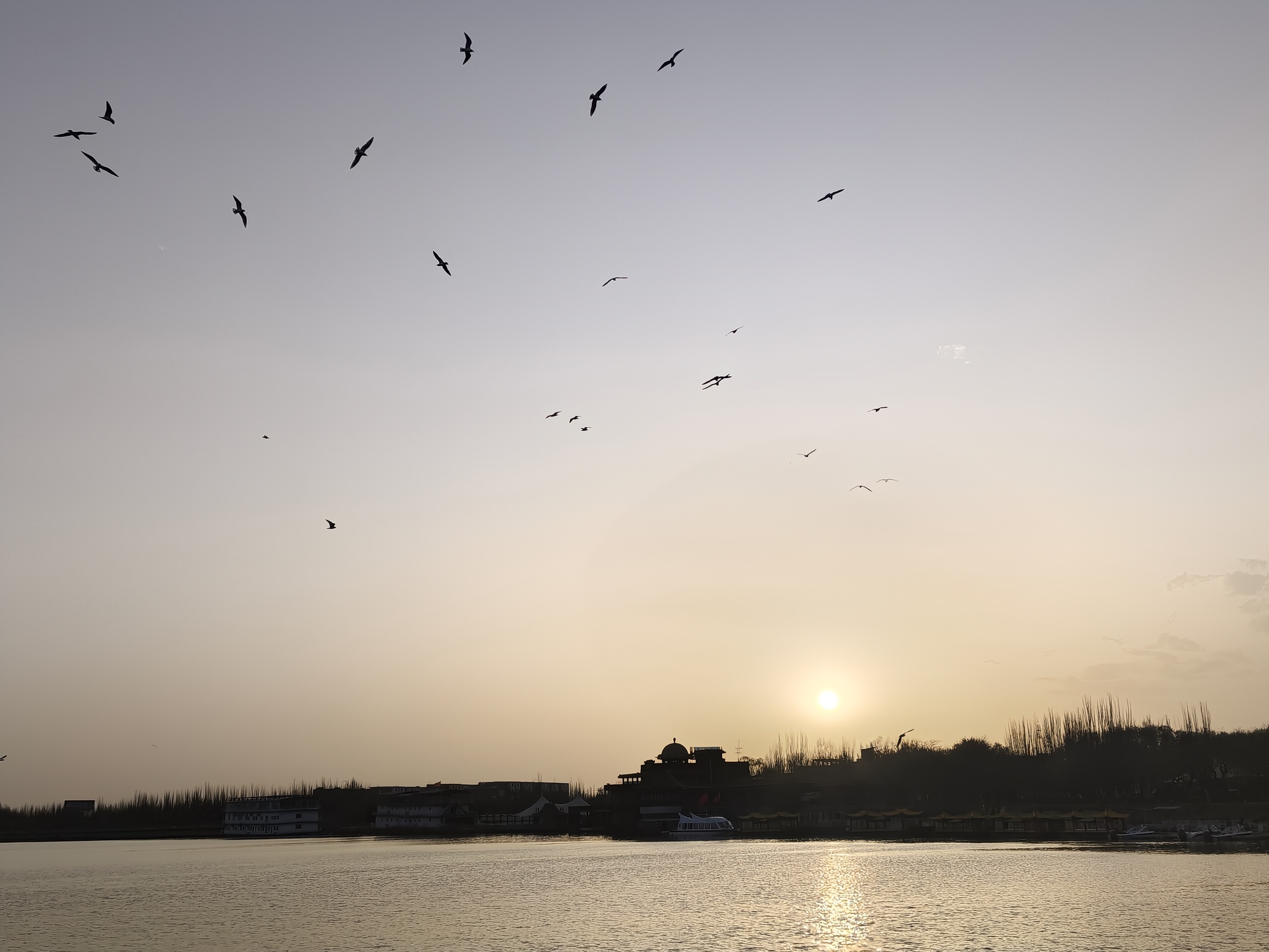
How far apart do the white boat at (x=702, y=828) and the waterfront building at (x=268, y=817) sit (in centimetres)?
8505

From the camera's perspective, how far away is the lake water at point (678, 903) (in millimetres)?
48312

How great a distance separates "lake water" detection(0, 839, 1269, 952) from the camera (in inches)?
1902

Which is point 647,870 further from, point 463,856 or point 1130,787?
point 1130,787

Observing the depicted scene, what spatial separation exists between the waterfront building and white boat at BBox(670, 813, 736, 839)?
8505 cm

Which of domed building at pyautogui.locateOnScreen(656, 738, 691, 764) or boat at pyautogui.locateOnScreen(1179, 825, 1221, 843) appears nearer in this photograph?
boat at pyautogui.locateOnScreen(1179, 825, 1221, 843)

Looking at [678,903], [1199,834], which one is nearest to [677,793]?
[1199,834]

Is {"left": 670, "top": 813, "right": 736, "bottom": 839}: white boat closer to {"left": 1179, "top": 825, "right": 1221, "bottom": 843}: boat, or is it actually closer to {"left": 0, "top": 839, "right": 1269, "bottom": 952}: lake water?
{"left": 0, "top": 839, "right": 1269, "bottom": 952}: lake water

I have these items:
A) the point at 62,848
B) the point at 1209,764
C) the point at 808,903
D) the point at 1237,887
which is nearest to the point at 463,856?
the point at 808,903

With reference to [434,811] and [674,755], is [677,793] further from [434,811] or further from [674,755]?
[434,811]

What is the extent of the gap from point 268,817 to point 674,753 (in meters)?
81.2

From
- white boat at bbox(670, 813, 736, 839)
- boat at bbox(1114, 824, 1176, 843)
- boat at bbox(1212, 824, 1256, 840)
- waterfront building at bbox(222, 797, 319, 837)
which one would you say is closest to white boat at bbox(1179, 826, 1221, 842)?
boat at bbox(1212, 824, 1256, 840)

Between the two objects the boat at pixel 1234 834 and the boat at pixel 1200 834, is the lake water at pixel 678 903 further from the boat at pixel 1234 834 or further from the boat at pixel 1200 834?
the boat at pixel 1234 834

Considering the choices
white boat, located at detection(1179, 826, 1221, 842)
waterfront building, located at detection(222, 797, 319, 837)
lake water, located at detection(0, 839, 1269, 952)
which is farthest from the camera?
waterfront building, located at detection(222, 797, 319, 837)

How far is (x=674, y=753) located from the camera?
16775cm
